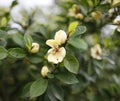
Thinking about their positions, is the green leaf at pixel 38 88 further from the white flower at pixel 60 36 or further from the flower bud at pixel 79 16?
the flower bud at pixel 79 16

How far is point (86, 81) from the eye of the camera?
1402mm

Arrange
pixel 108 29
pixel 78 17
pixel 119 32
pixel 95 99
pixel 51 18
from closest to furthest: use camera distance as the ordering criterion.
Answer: pixel 119 32 → pixel 78 17 → pixel 95 99 → pixel 108 29 → pixel 51 18

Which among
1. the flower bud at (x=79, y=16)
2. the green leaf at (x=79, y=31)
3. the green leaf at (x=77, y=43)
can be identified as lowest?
the flower bud at (x=79, y=16)

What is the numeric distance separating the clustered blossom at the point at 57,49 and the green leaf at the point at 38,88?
10 cm

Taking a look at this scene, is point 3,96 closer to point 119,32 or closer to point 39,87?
point 39,87

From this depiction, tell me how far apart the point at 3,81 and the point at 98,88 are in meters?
0.50

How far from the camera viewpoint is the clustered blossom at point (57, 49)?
3.41ft

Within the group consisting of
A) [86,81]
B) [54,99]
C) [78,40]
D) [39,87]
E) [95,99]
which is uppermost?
[78,40]

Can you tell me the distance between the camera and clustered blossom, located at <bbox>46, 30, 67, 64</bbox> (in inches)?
40.9

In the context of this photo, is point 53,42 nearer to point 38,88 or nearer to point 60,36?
point 60,36

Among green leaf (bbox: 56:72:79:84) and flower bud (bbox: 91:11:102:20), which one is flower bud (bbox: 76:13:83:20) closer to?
flower bud (bbox: 91:11:102:20)

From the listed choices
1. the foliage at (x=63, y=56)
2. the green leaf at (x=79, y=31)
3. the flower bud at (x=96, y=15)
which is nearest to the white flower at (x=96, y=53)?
the foliage at (x=63, y=56)

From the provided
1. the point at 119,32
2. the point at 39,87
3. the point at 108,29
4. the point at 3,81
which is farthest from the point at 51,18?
the point at 39,87

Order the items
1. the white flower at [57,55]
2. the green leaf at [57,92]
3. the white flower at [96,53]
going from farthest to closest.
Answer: the white flower at [96,53], the green leaf at [57,92], the white flower at [57,55]
